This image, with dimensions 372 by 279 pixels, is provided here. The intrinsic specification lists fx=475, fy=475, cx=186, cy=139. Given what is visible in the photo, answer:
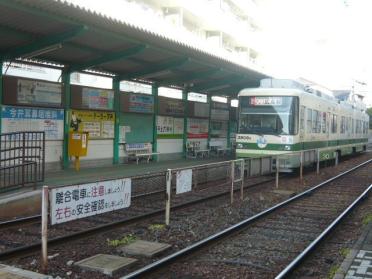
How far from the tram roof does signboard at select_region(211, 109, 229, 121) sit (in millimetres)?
3391

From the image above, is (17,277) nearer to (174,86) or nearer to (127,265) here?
(127,265)

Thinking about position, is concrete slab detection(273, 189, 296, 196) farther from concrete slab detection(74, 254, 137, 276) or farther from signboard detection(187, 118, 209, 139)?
signboard detection(187, 118, 209, 139)

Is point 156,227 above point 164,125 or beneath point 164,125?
beneath

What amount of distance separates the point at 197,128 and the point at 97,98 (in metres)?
7.52

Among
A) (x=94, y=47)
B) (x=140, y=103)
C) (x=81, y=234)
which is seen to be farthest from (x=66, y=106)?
(x=81, y=234)

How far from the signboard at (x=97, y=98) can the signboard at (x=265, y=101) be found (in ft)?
16.2

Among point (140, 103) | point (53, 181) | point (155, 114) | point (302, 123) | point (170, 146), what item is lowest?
point (53, 181)

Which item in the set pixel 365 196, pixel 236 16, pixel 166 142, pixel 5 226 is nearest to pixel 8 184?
pixel 5 226

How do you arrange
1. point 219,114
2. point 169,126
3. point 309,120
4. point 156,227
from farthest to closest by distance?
point 219,114
point 169,126
point 309,120
point 156,227

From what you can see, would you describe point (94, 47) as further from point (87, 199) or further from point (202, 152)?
point (202, 152)

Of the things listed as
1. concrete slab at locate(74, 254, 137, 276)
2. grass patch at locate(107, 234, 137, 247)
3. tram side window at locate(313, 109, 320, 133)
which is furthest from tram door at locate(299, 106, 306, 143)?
concrete slab at locate(74, 254, 137, 276)

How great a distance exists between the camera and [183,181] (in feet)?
31.4

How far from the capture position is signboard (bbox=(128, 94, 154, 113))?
17.8 m

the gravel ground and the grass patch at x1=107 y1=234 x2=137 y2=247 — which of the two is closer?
the gravel ground
